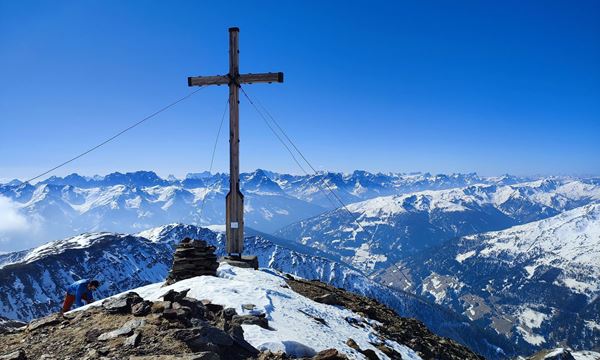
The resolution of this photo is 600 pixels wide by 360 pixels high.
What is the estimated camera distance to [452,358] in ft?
62.4

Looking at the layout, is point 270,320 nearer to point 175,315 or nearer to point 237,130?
point 175,315

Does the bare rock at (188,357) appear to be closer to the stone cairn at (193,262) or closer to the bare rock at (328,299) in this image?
the stone cairn at (193,262)

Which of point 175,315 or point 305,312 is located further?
point 305,312

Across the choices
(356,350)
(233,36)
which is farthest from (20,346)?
(233,36)

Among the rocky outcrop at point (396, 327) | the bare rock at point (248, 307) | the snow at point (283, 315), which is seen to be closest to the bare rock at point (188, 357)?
the snow at point (283, 315)

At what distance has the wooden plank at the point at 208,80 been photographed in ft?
76.0

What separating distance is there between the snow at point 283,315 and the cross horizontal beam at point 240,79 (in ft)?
32.3

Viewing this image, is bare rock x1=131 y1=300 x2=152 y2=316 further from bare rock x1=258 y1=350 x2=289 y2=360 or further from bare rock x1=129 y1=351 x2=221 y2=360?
bare rock x1=258 y1=350 x2=289 y2=360

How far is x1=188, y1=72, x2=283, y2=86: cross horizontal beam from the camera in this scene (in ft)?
74.2

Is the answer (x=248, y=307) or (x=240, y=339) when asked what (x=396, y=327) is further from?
(x=240, y=339)

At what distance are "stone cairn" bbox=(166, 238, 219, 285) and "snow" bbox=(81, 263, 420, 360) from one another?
2.07 ft

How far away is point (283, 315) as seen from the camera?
15117 mm

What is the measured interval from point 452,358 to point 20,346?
16379mm

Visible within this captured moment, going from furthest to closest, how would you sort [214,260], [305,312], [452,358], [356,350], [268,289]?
[214,260]
[452,358]
[268,289]
[305,312]
[356,350]
